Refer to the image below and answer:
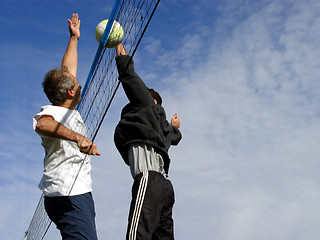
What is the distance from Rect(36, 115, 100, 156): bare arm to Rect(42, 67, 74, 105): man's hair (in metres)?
0.40

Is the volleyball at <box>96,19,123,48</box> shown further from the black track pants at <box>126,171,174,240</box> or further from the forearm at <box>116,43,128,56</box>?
the black track pants at <box>126,171,174,240</box>

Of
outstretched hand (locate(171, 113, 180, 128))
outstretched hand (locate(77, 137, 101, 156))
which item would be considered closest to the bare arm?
outstretched hand (locate(77, 137, 101, 156))

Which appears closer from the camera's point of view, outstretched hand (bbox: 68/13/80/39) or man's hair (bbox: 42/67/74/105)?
man's hair (bbox: 42/67/74/105)

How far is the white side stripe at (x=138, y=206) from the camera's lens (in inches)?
142

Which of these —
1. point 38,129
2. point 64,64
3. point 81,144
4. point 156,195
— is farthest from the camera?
point 64,64

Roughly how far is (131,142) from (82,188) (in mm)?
739

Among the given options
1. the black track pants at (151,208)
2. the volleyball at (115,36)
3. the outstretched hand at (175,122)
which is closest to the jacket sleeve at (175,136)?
the outstretched hand at (175,122)

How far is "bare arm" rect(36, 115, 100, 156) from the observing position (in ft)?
10.1

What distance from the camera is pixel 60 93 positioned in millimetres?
3744

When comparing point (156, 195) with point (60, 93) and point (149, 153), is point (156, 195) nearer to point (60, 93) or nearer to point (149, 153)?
point (149, 153)

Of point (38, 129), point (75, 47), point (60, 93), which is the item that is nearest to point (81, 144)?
point (38, 129)

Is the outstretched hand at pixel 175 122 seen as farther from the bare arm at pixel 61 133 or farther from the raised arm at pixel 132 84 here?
the bare arm at pixel 61 133

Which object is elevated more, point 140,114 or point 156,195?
point 140,114

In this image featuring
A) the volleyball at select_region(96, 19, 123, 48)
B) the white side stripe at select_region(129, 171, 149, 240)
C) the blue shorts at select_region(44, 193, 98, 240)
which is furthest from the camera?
the volleyball at select_region(96, 19, 123, 48)
